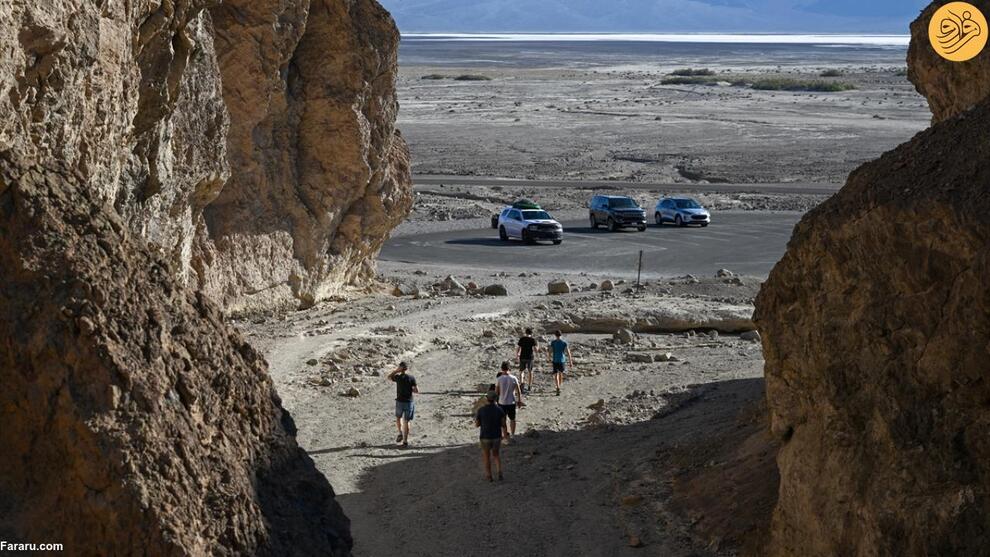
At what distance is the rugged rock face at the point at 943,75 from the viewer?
19.7 m

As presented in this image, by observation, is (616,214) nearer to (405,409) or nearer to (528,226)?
(528,226)

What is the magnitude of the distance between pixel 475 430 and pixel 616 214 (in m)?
29.7

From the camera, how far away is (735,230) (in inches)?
2037

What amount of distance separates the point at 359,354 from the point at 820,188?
1672 inches

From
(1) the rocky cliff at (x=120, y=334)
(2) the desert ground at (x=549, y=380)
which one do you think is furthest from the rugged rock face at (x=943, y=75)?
(1) the rocky cliff at (x=120, y=334)

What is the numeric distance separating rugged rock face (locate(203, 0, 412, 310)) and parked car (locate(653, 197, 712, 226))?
18390 mm

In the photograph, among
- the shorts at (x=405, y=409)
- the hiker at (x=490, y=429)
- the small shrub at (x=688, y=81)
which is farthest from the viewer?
the small shrub at (x=688, y=81)

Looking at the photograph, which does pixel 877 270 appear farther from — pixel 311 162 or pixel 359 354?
pixel 311 162

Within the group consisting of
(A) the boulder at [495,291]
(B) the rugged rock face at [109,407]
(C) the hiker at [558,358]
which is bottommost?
(A) the boulder at [495,291]

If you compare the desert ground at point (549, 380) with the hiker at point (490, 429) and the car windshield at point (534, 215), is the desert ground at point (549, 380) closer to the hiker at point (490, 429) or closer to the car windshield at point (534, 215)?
the hiker at point (490, 429)

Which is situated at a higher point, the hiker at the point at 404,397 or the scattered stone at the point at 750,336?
the hiker at the point at 404,397

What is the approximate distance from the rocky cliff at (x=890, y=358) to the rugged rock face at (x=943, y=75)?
229 inches

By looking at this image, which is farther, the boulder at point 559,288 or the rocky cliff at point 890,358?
the boulder at point 559,288

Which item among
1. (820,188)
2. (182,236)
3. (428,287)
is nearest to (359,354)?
(182,236)
